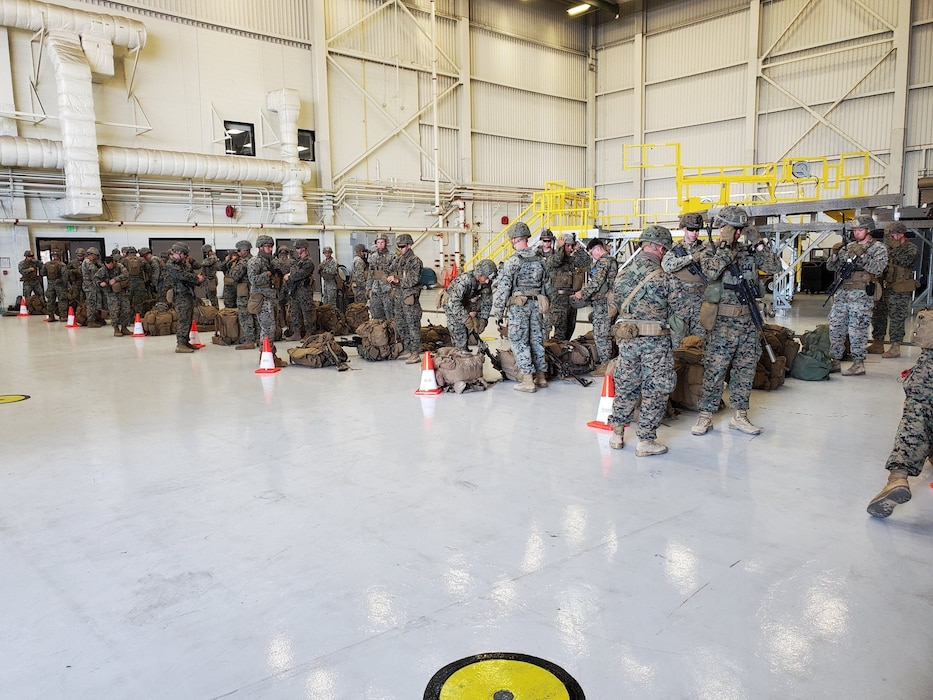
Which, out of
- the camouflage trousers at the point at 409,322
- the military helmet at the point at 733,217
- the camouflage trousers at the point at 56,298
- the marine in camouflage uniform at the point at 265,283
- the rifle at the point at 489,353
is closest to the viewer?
the military helmet at the point at 733,217

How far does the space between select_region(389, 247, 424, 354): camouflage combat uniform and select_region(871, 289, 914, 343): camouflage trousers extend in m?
6.49

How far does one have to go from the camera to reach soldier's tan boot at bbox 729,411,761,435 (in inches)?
224

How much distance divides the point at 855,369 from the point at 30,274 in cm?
1806

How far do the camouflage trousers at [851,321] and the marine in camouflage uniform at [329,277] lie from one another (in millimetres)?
9094

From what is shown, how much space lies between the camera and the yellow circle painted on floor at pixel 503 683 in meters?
2.42

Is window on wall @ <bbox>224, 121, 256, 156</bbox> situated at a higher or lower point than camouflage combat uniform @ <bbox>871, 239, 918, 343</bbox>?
higher

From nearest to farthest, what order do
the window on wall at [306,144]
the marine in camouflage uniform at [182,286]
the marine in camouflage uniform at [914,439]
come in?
the marine in camouflage uniform at [914,439], the marine in camouflage uniform at [182,286], the window on wall at [306,144]

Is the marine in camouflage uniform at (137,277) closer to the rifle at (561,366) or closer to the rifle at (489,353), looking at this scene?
the rifle at (489,353)


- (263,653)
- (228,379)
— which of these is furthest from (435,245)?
(263,653)

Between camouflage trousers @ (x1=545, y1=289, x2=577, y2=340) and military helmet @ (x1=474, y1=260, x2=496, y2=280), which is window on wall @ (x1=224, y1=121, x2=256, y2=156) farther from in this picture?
military helmet @ (x1=474, y1=260, x2=496, y2=280)

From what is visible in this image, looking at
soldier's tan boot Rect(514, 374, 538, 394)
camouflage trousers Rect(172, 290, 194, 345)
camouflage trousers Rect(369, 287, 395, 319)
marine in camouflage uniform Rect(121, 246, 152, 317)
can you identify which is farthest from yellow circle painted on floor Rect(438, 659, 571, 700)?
marine in camouflage uniform Rect(121, 246, 152, 317)

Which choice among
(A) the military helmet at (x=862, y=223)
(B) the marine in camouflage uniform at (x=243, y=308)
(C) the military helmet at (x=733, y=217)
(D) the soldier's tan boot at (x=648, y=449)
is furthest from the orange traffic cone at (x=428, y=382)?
(A) the military helmet at (x=862, y=223)

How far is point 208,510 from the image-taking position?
4199 millimetres

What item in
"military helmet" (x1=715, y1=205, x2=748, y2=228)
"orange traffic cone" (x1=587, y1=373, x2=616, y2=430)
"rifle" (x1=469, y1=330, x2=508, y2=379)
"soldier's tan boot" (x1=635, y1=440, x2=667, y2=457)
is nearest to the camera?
"soldier's tan boot" (x1=635, y1=440, x2=667, y2=457)
